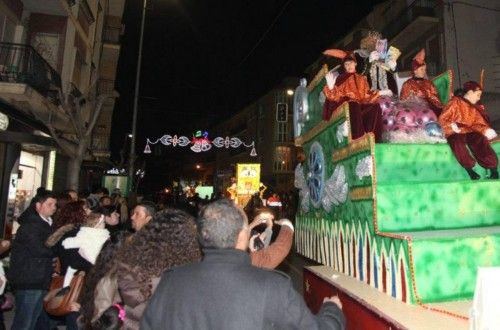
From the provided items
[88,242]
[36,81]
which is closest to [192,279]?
Result: [88,242]

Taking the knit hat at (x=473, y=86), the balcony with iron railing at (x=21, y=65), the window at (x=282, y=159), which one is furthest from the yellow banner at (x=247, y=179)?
the window at (x=282, y=159)

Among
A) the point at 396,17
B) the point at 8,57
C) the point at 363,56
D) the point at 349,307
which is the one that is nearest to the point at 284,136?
the point at 396,17

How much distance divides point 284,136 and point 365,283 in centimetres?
3873

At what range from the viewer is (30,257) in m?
4.43

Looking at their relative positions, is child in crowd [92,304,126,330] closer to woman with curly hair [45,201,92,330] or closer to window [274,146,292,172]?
woman with curly hair [45,201,92,330]

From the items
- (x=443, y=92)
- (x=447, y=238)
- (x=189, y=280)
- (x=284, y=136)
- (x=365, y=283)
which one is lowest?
(x=365, y=283)

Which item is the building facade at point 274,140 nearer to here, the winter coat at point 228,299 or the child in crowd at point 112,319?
the child in crowd at point 112,319

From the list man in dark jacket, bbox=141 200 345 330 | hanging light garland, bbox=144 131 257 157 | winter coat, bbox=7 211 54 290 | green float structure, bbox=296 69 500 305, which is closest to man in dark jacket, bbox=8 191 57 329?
winter coat, bbox=7 211 54 290

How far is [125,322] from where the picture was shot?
7.83 feet

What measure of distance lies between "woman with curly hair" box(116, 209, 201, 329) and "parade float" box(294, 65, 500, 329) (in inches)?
56.8

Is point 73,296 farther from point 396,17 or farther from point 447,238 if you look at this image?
point 396,17

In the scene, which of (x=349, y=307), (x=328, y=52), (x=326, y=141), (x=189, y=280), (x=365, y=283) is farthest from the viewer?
(x=328, y=52)

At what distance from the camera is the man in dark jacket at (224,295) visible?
177 cm

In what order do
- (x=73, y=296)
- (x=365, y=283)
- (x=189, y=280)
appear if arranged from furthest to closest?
(x=73, y=296), (x=365, y=283), (x=189, y=280)
